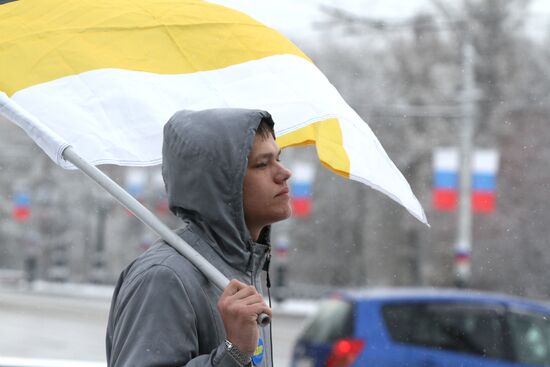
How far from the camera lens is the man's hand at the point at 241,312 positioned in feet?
5.83

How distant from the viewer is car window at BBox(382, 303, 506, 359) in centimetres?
757

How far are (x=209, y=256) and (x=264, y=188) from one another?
16cm

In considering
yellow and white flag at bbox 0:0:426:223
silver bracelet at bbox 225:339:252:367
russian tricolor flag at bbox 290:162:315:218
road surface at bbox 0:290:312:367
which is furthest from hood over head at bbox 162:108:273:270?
russian tricolor flag at bbox 290:162:315:218


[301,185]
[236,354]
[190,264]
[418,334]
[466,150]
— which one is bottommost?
[418,334]

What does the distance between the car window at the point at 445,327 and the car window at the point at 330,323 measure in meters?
0.27

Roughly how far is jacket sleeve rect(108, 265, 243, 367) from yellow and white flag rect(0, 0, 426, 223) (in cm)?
61

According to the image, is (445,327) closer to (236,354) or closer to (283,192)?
(283,192)

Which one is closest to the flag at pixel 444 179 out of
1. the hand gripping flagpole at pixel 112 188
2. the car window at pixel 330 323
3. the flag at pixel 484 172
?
the flag at pixel 484 172

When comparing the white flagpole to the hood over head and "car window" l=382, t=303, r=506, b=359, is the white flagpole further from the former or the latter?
"car window" l=382, t=303, r=506, b=359

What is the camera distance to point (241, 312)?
5.83 feet

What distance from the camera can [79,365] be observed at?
Answer: 493 cm

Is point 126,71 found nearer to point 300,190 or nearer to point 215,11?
point 215,11

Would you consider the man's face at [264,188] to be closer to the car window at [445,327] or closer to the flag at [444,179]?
the car window at [445,327]

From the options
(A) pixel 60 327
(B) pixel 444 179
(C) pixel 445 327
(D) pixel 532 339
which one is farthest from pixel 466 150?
(D) pixel 532 339
